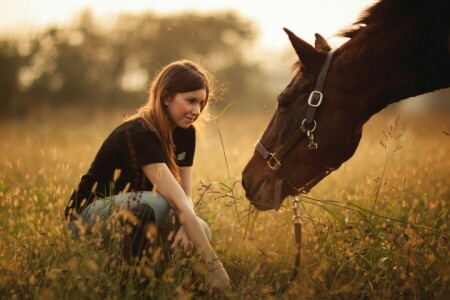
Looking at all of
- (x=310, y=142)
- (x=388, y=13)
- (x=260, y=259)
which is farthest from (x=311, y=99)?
(x=260, y=259)

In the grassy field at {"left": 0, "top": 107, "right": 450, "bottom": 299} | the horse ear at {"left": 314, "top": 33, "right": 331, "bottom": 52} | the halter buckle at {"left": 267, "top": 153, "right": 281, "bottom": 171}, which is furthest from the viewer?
the horse ear at {"left": 314, "top": 33, "right": 331, "bottom": 52}

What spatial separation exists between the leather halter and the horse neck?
201 millimetres

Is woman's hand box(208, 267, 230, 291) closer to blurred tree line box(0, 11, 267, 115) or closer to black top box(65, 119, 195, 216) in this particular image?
black top box(65, 119, 195, 216)

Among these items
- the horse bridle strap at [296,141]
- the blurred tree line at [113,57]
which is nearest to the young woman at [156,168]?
the horse bridle strap at [296,141]

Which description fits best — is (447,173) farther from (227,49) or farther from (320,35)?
(227,49)

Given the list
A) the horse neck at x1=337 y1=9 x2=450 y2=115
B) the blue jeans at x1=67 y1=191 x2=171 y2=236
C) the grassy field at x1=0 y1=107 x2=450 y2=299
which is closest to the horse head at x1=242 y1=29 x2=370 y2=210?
the horse neck at x1=337 y1=9 x2=450 y2=115

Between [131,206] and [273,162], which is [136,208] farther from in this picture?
[273,162]

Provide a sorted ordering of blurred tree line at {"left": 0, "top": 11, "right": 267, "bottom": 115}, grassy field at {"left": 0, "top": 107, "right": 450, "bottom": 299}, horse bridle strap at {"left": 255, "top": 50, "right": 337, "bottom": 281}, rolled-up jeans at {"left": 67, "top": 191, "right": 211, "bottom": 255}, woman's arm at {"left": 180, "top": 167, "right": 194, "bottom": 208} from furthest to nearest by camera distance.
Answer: blurred tree line at {"left": 0, "top": 11, "right": 267, "bottom": 115}
woman's arm at {"left": 180, "top": 167, "right": 194, "bottom": 208}
horse bridle strap at {"left": 255, "top": 50, "right": 337, "bottom": 281}
rolled-up jeans at {"left": 67, "top": 191, "right": 211, "bottom": 255}
grassy field at {"left": 0, "top": 107, "right": 450, "bottom": 299}

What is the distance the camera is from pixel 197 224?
2.73 metres

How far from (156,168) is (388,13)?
201 centimetres

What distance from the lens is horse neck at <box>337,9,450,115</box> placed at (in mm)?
2668

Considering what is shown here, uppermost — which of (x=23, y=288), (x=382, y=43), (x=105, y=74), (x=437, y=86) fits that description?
(x=105, y=74)

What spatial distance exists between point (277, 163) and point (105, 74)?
20610 mm

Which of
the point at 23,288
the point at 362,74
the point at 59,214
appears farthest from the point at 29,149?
the point at 362,74
